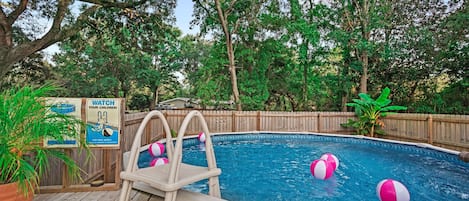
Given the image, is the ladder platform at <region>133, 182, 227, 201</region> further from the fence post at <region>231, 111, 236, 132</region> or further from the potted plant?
the fence post at <region>231, 111, 236, 132</region>

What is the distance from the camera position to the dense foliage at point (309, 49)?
33.8ft

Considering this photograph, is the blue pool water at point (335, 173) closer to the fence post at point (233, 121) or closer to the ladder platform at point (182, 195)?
the fence post at point (233, 121)

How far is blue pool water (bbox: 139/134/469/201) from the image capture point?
418cm

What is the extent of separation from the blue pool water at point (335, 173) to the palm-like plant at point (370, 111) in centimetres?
125

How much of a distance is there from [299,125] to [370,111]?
269 cm

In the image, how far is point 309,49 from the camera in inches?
519

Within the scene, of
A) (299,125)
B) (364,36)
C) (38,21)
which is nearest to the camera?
(38,21)

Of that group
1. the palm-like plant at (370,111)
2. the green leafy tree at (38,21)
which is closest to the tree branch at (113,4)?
the green leafy tree at (38,21)

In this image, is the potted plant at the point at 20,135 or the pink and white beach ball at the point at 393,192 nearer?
the potted plant at the point at 20,135

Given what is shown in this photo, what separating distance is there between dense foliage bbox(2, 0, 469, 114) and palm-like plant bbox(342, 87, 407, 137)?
225 centimetres

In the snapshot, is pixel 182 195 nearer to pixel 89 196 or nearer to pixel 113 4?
pixel 89 196

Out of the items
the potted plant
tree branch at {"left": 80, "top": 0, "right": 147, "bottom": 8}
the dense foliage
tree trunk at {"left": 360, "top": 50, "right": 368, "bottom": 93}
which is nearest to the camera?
the potted plant

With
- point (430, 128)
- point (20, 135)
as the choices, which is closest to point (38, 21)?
point (20, 135)

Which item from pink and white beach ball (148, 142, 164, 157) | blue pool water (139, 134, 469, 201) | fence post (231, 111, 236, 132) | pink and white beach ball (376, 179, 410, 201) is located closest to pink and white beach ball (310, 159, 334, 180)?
blue pool water (139, 134, 469, 201)
